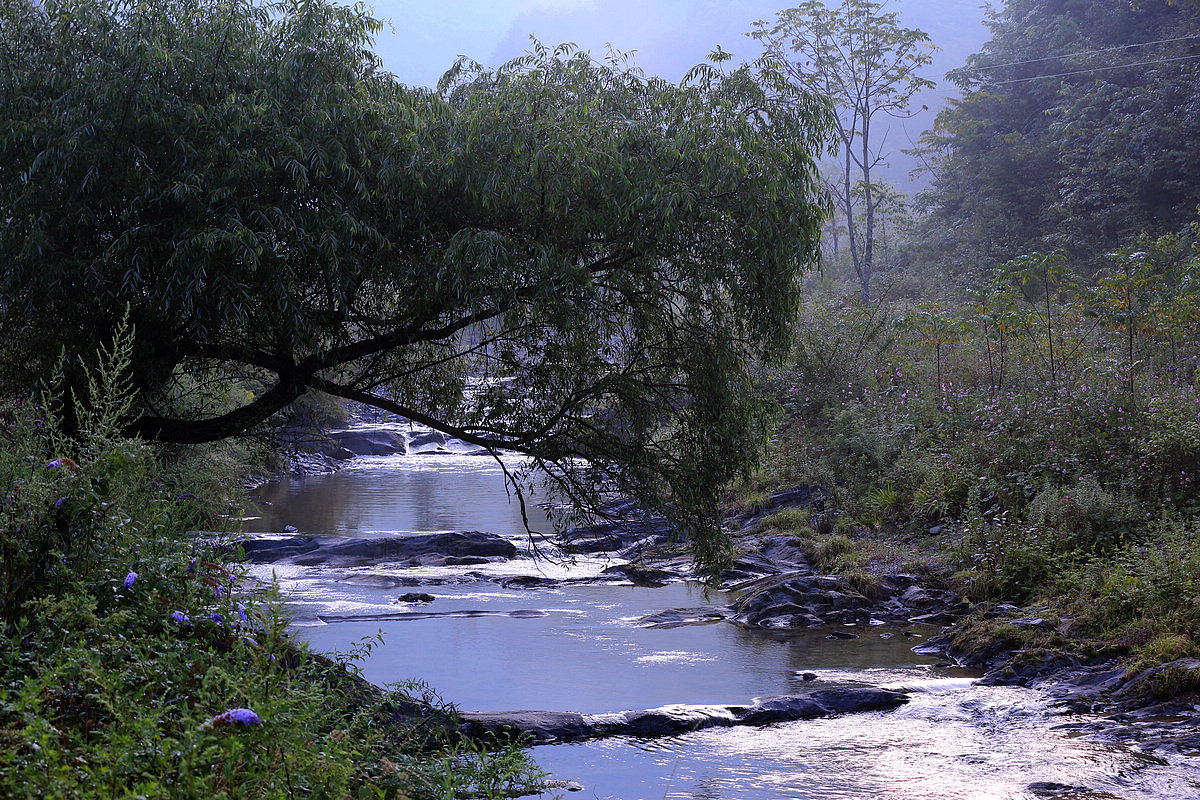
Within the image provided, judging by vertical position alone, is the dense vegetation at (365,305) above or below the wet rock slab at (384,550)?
above

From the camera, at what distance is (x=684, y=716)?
7.39 meters

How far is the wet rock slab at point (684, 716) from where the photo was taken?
6922 millimetres

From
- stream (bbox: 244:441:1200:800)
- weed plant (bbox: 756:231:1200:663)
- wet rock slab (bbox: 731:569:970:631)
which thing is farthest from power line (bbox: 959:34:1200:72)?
stream (bbox: 244:441:1200:800)

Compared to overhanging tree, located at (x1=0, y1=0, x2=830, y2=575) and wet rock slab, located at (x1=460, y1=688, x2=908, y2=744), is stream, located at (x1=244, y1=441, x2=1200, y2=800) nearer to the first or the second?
wet rock slab, located at (x1=460, y1=688, x2=908, y2=744)

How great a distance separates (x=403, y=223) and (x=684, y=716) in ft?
14.4

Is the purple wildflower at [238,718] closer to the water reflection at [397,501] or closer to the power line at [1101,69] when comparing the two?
the water reflection at [397,501]

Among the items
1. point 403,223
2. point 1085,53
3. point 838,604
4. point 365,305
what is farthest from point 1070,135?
point 403,223

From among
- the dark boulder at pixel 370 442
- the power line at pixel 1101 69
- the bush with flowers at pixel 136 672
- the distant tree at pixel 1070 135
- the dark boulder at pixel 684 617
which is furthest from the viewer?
the dark boulder at pixel 370 442

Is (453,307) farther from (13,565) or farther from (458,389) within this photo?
(13,565)

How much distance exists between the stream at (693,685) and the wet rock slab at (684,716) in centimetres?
13

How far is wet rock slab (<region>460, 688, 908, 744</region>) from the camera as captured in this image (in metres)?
6.92

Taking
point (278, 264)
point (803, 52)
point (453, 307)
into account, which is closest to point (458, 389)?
point (453, 307)

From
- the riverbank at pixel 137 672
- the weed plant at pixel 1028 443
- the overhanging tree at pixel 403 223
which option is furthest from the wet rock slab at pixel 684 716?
the riverbank at pixel 137 672

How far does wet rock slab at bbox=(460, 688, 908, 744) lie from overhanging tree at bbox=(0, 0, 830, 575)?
4.30 feet
